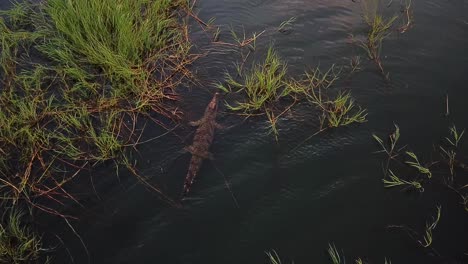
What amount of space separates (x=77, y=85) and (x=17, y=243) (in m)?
1.69

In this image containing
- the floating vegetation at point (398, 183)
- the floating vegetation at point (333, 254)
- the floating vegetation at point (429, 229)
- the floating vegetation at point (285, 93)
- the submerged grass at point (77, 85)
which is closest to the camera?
the floating vegetation at point (333, 254)

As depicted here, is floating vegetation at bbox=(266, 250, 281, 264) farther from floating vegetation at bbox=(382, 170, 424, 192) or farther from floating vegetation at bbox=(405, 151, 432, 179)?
floating vegetation at bbox=(405, 151, 432, 179)

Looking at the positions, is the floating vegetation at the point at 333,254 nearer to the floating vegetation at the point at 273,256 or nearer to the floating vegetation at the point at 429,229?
the floating vegetation at the point at 273,256

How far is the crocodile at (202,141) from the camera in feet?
9.53

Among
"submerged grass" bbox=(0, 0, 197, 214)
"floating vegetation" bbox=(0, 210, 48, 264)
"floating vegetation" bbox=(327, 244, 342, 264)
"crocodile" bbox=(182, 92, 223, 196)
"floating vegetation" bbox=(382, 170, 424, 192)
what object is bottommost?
"floating vegetation" bbox=(327, 244, 342, 264)

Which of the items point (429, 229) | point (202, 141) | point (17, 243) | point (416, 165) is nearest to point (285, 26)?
point (202, 141)

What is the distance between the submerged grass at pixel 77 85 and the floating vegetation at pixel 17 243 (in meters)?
0.21

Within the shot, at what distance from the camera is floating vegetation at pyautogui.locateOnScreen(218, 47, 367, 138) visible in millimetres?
3406

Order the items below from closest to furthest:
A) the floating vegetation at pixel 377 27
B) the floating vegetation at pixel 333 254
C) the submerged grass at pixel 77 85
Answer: the floating vegetation at pixel 333 254 < the submerged grass at pixel 77 85 < the floating vegetation at pixel 377 27

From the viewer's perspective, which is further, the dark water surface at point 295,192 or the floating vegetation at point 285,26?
the floating vegetation at point 285,26

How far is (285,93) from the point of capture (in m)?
3.62

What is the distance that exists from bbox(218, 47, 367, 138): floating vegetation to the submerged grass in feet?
2.29

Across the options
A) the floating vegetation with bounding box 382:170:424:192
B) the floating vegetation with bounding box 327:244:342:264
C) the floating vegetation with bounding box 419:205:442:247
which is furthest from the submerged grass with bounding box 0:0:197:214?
the floating vegetation with bounding box 419:205:442:247

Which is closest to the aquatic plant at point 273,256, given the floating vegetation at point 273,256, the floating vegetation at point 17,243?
the floating vegetation at point 273,256
